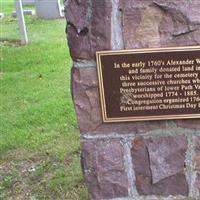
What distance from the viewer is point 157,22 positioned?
248cm

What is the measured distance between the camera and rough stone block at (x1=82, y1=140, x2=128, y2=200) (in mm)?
2711

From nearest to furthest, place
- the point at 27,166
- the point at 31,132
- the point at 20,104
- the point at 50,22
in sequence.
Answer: the point at 27,166 → the point at 31,132 → the point at 20,104 → the point at 50,22

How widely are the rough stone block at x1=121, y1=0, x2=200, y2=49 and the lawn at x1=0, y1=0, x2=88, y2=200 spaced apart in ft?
3.85

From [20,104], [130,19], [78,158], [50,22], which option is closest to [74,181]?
[78,158]

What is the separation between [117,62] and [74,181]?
3.76 feet

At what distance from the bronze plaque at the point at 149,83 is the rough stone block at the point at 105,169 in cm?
18

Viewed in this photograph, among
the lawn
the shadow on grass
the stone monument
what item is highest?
the stone monument

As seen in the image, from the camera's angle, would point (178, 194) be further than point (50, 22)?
No

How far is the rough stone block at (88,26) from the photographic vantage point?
247cm

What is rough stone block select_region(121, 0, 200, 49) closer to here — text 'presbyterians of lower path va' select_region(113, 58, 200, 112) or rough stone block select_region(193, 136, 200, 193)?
text 'presbyterians of lower path va' select_region(113, 58, 200, 112)

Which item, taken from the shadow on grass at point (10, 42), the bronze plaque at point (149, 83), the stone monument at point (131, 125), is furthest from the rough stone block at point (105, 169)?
the shadow on grass at point (10, 42)

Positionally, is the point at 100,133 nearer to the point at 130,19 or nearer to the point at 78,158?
the point at 130,19

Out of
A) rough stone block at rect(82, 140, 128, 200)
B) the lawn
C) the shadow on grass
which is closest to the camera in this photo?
rough stone block at rect(82, 140, 128, 200)

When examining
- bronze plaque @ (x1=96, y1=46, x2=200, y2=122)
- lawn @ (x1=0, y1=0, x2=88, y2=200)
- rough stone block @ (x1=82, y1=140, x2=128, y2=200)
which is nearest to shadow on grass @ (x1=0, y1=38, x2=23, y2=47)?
lawn @ (x1=0, y1=0, x2=88, y2=200)
